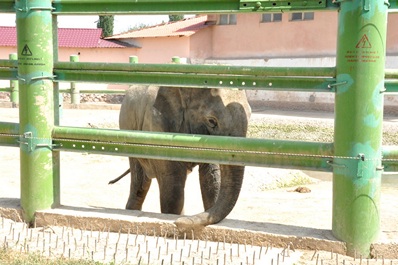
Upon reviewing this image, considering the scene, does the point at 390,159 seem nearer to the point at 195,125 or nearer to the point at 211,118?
the point at 211,118

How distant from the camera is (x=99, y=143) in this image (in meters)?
4.57

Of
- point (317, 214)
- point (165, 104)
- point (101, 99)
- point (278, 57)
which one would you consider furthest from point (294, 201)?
point (101, 99)

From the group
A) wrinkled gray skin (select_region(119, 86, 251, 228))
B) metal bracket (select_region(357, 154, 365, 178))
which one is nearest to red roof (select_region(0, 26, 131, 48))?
wrinkled gray skin (select_region(119, 86, 251, 228))

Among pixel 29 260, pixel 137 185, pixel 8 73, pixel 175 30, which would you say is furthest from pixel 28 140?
pixel 175 30

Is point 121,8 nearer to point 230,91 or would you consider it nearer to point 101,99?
point 230,91

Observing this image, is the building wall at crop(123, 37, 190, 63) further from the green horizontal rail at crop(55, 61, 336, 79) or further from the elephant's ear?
the green horizontal rail at crop(55, 61, 336, 79)

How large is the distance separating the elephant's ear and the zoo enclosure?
3.11ft

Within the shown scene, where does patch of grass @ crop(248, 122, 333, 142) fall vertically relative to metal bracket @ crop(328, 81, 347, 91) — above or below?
below

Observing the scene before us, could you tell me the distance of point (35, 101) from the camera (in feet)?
15.0

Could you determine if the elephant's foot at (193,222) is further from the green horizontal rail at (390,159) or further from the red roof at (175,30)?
the red roof at (175,30)

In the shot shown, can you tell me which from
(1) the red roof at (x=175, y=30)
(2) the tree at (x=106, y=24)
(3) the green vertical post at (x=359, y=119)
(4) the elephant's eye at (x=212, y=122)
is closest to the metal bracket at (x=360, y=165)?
(3) the green vertical post at (x=359, y=119)

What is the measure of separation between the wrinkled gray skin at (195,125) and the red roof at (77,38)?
24192 millimetres

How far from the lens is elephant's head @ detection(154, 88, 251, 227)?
4395 mm

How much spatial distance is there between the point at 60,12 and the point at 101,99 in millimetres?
22885
